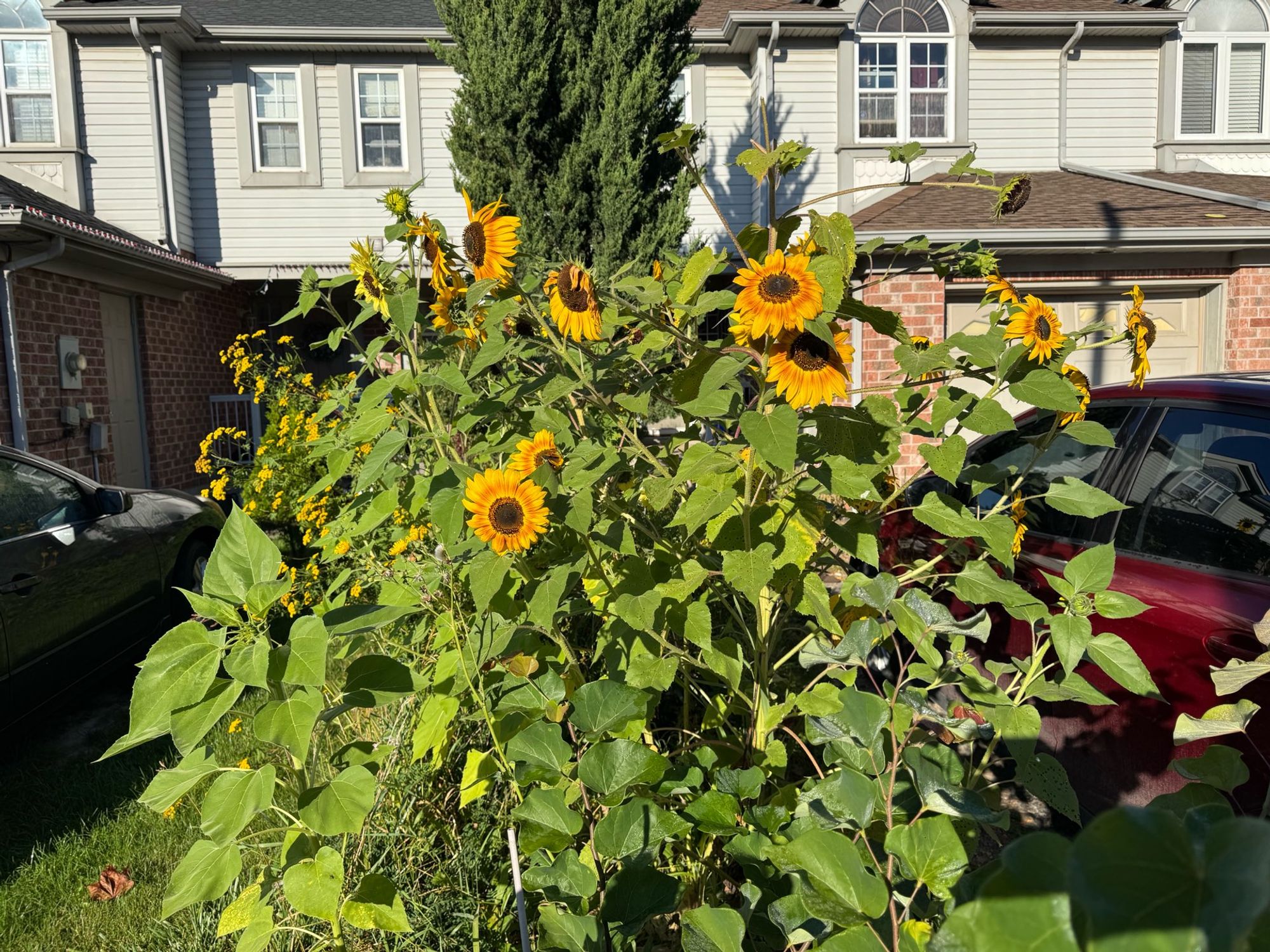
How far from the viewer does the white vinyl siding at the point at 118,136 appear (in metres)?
10.8

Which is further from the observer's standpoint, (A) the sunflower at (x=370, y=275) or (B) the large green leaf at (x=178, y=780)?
(A) the sunflower at (x=370, y=275)

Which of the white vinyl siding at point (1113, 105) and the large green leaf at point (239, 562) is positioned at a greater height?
the white vinyl siding at point (1113, 105)

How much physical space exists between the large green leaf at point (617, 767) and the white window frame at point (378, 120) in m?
11.7

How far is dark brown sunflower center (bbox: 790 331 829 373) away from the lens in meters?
1.45

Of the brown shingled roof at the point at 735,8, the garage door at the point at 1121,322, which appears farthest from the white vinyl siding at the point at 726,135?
the garage door at the point at 1121,322

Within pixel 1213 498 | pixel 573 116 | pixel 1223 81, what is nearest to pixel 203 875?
pixel 1213 498

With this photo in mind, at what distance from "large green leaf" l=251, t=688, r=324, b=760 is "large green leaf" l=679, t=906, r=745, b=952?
1.78ft

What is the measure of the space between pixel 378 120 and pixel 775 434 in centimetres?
1184

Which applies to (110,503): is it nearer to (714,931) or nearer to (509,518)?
(509,518)

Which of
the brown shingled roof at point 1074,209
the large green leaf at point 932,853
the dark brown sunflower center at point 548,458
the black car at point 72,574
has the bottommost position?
the black car at point 72,574

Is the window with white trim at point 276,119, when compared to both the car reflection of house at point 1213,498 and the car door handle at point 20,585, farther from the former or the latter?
the car reflection of house at point 1213,498

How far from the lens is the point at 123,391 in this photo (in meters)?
9.85

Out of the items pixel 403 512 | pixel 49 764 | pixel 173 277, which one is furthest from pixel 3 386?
pixel 403 512

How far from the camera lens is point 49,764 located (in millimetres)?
3826
